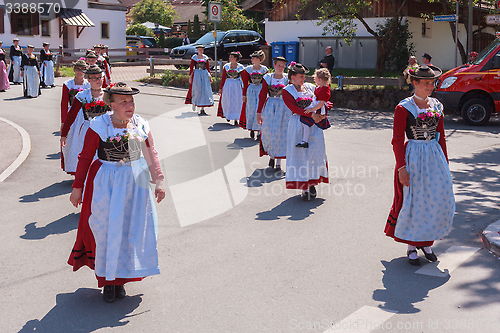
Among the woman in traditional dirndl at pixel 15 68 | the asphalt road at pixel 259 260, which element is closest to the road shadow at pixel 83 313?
the asphalt road at pixel 259 260

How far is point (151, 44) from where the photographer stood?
48.6 meters

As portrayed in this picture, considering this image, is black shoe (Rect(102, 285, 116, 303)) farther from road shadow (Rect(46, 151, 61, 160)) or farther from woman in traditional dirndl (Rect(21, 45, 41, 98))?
woman in traditional dirndl (Rect(21, 45, 41, 98))

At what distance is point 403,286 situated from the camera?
16.3ft

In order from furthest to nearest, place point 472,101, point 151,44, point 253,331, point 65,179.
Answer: point 151,44
point 472,101
point 65,179
point 253,331

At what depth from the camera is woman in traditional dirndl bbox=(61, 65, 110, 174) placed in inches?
289

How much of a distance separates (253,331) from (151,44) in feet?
154

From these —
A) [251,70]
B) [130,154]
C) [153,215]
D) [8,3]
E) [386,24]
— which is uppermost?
[8,3]

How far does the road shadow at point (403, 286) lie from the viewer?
456cm

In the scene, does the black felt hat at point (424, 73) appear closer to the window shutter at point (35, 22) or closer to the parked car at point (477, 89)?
the parked car at point (477, 89)

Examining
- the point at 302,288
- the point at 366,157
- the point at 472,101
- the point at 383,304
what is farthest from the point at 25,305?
the point at 472,101

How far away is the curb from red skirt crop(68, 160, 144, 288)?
3.57 meters

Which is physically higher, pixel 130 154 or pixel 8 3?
pixel 8 3

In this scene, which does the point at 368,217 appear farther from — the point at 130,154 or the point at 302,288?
the point at 130,154

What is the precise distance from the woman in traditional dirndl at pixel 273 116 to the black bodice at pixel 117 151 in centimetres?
501
